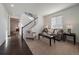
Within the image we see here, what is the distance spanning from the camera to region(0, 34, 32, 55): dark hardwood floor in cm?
296

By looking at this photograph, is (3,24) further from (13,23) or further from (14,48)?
(14,48)

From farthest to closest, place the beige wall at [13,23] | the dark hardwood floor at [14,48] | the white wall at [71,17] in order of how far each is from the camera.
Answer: the beige wall at [13,23] → the white wall at [71,17] → the dark hardwood floor at [14,48]

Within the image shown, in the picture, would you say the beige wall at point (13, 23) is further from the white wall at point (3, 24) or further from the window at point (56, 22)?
the window at point (56, 22)

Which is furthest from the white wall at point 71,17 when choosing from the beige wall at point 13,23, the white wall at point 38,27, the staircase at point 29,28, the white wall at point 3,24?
the white wall at point 3,24

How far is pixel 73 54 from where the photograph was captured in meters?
2.99

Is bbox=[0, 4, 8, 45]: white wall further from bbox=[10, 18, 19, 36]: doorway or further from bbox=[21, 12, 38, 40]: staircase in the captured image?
bbox=[21, 12, 38, 40]: staircase

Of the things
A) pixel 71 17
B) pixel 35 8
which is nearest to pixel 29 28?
pixel 35 8

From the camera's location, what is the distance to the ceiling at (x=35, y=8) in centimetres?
299

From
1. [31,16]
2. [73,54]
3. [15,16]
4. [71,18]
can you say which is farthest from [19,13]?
[73,54]

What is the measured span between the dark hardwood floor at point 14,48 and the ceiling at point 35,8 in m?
0.78

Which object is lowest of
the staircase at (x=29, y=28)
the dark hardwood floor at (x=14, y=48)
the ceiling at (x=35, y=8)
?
the dark hardwood floor at (x=14, y=48)

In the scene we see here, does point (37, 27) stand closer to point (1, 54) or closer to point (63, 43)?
point (63, 43)

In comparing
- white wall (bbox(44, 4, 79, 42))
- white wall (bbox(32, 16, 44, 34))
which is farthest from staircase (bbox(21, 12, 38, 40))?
white wall (bbox(44, 4, 79, 42))

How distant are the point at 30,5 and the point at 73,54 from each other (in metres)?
1.73
